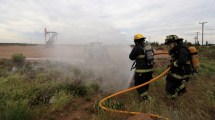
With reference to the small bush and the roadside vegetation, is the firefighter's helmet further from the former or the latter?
the small bush

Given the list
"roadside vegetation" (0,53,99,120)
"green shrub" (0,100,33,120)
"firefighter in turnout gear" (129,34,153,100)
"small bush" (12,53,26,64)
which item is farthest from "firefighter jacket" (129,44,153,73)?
"small bush" (12,53,26,64)

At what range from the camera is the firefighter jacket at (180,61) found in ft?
20.2

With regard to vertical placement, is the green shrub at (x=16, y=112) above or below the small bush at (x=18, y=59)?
below

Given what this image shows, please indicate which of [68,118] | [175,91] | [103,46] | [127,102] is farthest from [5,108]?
[103,46]

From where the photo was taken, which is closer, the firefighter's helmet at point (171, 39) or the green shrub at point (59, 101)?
the green shrub at point (59, 101)

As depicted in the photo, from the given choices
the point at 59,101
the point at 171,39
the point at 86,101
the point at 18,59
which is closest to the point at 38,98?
the point at 59,101

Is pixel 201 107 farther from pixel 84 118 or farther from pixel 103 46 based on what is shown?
pixel 103 46

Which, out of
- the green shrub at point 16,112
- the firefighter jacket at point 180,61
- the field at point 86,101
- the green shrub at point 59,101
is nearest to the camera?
the green shrub at point 16,112

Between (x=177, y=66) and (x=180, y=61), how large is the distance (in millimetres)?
203

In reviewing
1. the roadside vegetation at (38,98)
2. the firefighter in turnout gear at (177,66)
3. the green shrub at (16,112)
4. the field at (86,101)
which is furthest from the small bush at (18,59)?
the firefighter in turnout gear at (177,66)

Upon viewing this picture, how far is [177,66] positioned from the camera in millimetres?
6328

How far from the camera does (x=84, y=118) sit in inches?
216

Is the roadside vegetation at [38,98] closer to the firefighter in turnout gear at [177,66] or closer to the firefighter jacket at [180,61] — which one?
the firefighter in turnout gear at [177,66]

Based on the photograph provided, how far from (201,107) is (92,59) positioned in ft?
37.2
